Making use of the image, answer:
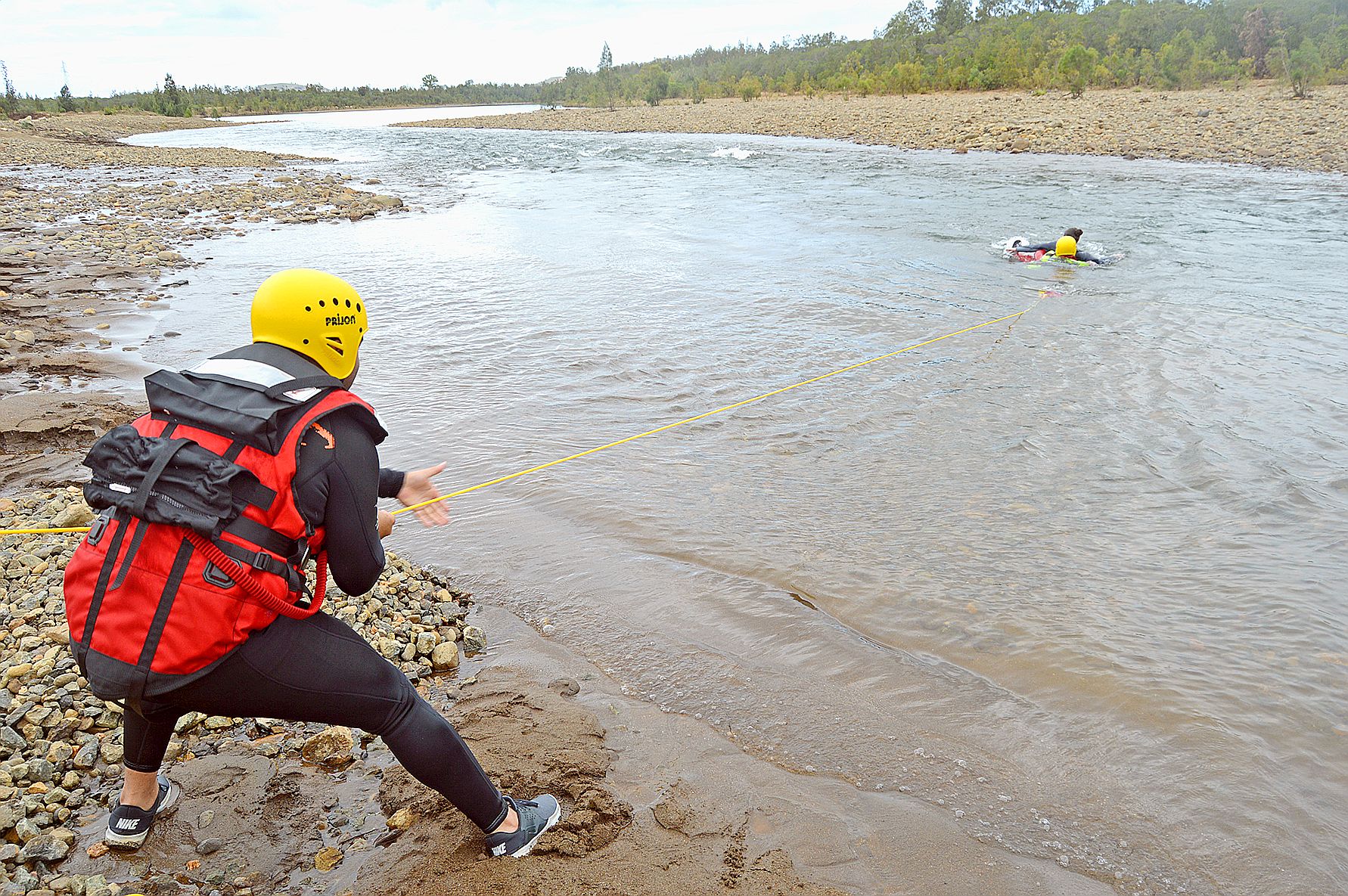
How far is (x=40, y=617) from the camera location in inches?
153

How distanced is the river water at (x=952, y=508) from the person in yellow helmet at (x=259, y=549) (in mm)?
1677

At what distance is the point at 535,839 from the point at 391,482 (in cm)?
122

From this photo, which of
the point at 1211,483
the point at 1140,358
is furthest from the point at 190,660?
the point at 1140,358

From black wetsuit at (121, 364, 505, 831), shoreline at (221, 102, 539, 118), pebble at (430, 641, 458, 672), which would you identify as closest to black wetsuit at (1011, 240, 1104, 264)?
pebble at (430, 641, 458, 672)

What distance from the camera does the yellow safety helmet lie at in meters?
2.34

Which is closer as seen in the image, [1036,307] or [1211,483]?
[1211,483]

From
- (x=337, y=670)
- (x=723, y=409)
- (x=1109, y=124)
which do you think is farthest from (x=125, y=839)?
(x=1109, y=124)

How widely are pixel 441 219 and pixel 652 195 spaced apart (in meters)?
5.46

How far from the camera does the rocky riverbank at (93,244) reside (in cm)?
646

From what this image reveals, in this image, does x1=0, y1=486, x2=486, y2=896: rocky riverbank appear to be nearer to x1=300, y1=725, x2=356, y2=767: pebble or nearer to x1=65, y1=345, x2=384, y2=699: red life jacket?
x1=300, y1=725, x2=356, y2=767: pebble

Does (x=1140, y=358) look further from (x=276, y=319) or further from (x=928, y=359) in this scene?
(x=276, y=319)

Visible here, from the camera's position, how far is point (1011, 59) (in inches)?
1547

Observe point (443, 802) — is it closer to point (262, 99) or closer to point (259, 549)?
point (259, 549)

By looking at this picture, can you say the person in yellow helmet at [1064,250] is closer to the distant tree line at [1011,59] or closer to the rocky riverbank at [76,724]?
the rocky riverbank at [76,724]
